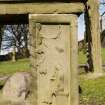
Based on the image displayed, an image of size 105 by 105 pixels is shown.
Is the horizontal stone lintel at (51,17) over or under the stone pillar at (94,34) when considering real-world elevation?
under

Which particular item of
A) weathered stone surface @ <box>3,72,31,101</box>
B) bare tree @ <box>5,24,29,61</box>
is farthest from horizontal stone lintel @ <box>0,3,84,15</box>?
bare tree @ <box>5,24,29,61</box>

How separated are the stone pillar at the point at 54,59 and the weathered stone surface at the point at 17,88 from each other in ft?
0.74

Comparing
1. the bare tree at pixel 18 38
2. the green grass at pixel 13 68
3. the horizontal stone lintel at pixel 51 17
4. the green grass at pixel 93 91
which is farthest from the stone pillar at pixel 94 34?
the bare tree at pixel 18 38

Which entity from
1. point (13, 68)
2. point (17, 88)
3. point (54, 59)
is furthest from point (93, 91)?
point (13, 68)

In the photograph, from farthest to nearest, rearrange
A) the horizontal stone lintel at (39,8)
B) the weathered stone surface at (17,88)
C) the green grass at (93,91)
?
the green grass at (93,91) < the weathered stone surface at (17,88) < the horizontal stone lintel at (39,8)

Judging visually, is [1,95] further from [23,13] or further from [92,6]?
[92,6]

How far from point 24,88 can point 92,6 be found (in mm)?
7993

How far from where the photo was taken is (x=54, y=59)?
7816 millimetres

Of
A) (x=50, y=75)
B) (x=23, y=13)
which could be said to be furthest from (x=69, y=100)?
(x=23, y=13)

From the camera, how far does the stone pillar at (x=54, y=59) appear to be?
7812mm

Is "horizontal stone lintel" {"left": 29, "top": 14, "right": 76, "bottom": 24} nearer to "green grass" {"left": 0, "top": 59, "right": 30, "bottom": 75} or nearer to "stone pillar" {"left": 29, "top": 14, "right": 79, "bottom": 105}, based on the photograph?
"stone pillar" {"left": 29, "top": 14, "right": 79, "bottom": 105}

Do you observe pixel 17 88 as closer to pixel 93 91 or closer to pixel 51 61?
pixel 51 61

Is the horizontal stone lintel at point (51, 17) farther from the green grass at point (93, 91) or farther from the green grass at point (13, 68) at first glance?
the green grass at point (13, 68)

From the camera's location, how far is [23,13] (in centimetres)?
780
